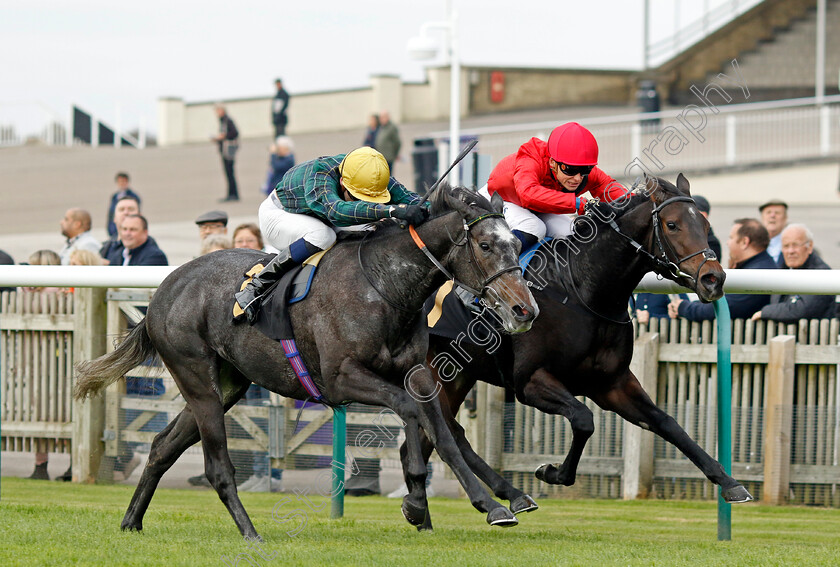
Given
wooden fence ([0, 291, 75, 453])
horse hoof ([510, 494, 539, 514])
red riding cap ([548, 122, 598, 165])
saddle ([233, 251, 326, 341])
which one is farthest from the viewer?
wooden fence ([0, 291, 75, 453])

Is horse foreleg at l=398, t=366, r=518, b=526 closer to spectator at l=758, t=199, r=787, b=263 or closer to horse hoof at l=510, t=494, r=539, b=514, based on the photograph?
horse hoof at l=510, t=494, r=539, b=514

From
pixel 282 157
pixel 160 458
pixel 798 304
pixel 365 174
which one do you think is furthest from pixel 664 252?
pixel 282 157

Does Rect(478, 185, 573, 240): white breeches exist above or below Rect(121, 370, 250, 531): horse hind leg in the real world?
above

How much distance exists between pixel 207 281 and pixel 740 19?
2708 cm

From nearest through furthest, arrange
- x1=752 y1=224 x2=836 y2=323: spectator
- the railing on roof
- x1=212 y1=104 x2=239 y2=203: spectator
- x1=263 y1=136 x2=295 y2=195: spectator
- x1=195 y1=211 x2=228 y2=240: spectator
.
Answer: x1=752 y1=224 x2=836 y2=323: spectator, x1=195 y1=211 x2=228 y2=240: spectator, x1=263 y1=136 x2=295 y2=195: spectator, the railing on roof, x1=212 y1=104 x2=239 y2=203: spectator

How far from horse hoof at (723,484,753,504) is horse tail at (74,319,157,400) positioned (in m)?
2.89

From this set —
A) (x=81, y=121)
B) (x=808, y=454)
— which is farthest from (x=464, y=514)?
(x=81, y=121)

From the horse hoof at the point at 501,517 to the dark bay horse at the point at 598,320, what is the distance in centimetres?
67

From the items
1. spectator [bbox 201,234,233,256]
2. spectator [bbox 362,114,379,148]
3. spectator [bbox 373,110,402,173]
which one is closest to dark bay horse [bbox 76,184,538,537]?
spectator [bbox 201,234,233,256]

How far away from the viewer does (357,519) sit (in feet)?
20.2

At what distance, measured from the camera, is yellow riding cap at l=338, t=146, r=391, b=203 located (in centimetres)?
505

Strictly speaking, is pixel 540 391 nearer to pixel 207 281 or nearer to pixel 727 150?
pixel 207 281

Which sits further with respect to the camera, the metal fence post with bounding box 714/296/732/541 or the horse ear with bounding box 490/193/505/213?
the metal fence post with bounding box 714/296/732/541

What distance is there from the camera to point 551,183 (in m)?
5.71
